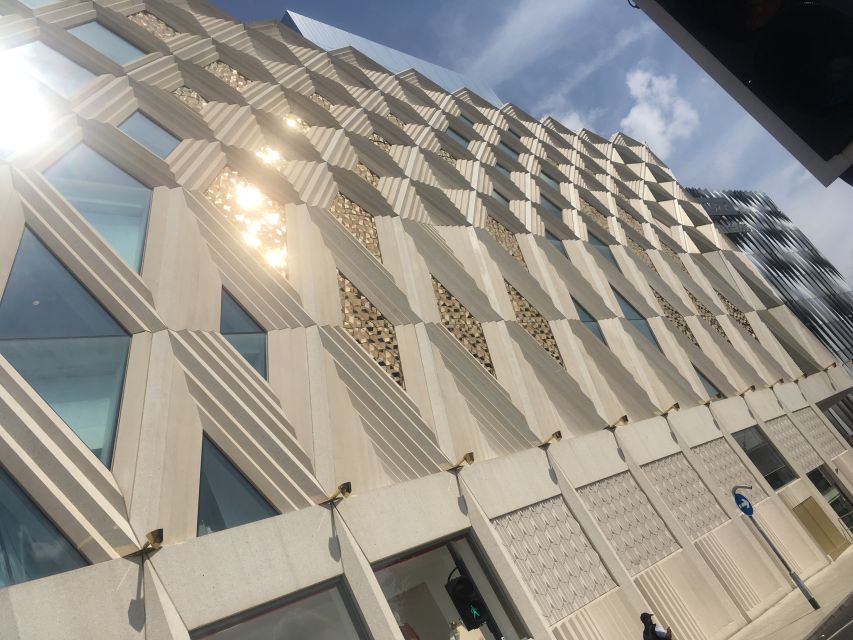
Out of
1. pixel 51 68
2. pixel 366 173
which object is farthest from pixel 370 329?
pixel 51 68

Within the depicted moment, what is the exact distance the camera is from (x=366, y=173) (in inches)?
551

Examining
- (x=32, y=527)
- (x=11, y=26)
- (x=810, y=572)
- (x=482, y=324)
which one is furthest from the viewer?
(x=810, y=572)

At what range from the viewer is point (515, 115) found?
94.7 ft

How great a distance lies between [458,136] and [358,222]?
11.9 metres

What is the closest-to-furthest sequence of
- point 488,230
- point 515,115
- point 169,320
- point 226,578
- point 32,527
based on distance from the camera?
point 32,527
point 226,578
point 169,320
point 488,230
point 515,115

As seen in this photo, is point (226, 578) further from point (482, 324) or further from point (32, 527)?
point (482, 324)

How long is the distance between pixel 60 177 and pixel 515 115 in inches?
990

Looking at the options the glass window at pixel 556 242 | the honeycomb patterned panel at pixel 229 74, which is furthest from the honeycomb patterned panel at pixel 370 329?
the glass window at pixel 556 242

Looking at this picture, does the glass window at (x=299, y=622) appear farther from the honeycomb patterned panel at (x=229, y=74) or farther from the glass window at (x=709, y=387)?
the glass window at (x=709, y=387)

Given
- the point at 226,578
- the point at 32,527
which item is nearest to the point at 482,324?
the point at 226,578

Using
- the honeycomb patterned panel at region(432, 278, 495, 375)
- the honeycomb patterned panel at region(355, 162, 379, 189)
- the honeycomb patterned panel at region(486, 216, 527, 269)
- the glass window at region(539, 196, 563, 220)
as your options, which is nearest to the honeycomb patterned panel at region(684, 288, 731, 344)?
the glass window at region(539, 196, 563, 220)

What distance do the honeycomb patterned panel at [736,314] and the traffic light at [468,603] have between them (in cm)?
1908

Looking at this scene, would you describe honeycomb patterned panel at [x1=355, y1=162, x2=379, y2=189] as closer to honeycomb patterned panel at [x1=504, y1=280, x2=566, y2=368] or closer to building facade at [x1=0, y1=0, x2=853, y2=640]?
building facade at [x1=0, y1=0, x2=853, y2=640]

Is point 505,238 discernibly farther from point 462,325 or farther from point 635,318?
point 462,325
